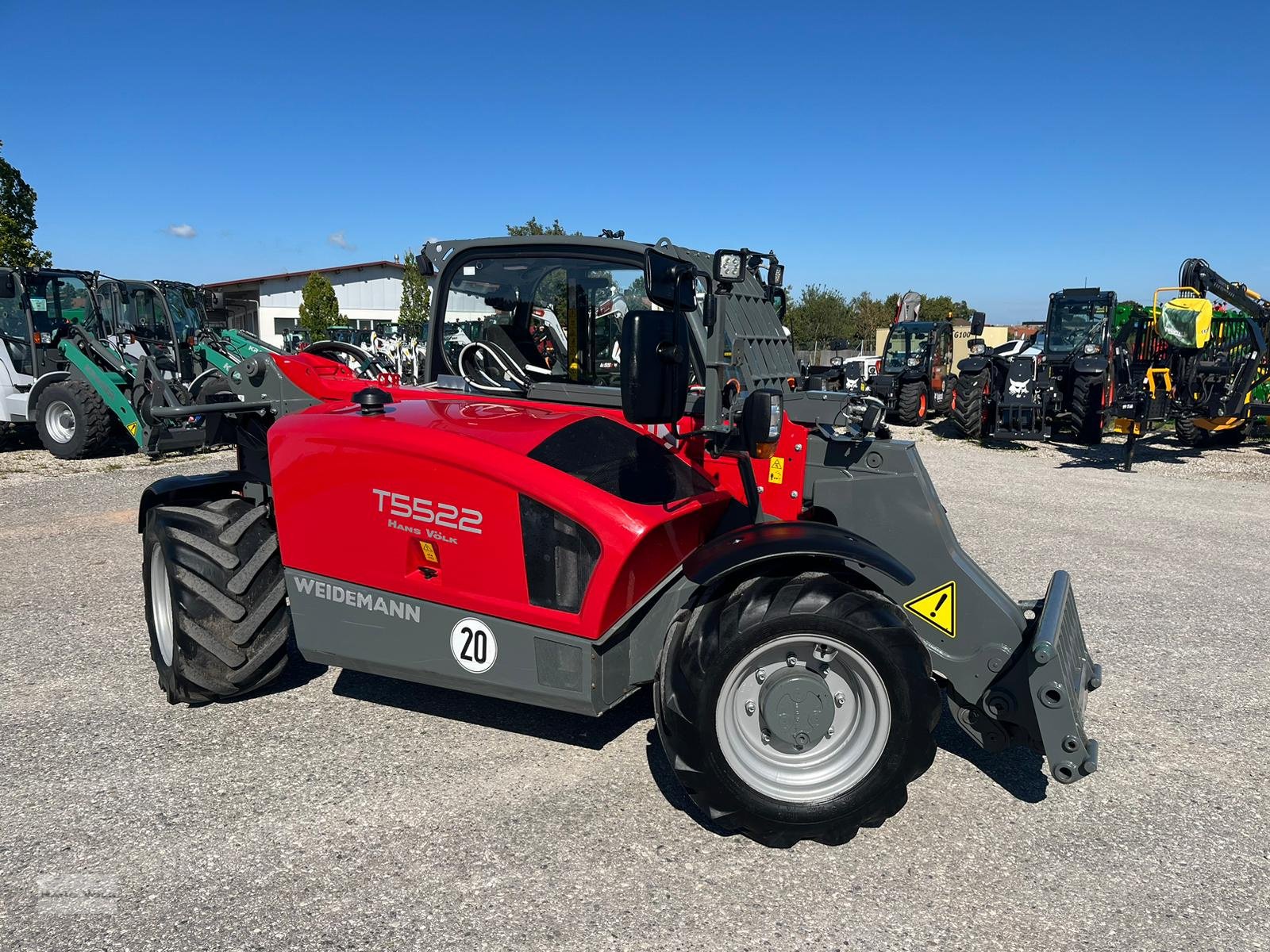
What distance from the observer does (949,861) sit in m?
3.02

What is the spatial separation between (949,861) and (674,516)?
1511 mm

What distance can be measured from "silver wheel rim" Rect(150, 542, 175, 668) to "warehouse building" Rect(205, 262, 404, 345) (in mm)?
44575

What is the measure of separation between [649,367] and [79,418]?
12235 mm

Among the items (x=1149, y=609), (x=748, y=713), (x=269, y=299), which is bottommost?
(x=1149, y=609)

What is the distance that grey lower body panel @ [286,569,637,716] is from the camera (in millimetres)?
3219

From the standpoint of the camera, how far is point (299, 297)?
49.8 metres

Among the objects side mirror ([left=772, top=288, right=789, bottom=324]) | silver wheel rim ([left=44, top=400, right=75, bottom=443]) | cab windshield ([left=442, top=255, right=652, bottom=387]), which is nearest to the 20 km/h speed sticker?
cab windshield ([left=442, top=255, right=652, bottom=387])

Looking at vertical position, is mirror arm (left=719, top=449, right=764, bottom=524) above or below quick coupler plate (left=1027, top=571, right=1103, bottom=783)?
above

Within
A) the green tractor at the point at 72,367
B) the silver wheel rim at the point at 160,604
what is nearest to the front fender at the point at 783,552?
the silver wheel rim at the point at 160,604

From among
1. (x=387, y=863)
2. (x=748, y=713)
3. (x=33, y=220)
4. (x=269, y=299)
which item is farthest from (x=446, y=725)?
(x=269, y=299)

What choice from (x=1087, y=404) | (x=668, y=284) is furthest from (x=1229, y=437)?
(x=668, y=284)

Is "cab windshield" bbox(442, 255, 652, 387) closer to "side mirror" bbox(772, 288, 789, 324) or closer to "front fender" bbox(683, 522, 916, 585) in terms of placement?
"front fender" bbox(683, 522, 916, 585)

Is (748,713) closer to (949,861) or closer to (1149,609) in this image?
(949,861)

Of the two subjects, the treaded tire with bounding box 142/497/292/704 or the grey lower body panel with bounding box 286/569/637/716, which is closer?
the grey lower body panel with bounding box 286/569/637/716
